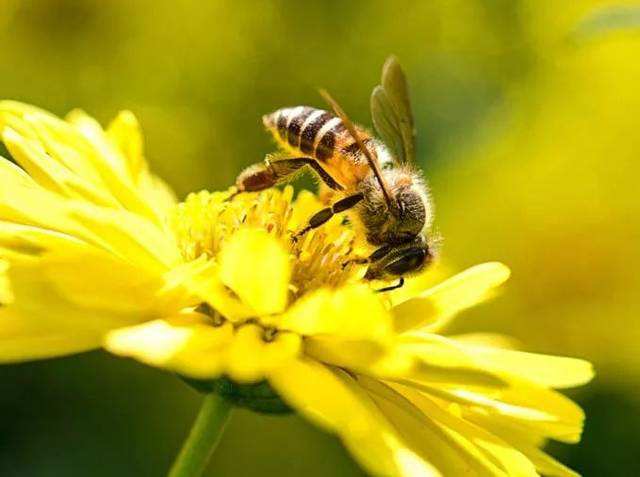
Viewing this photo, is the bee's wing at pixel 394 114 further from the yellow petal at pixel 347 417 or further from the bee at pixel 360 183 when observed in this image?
the yellow petal at pixel 347 417

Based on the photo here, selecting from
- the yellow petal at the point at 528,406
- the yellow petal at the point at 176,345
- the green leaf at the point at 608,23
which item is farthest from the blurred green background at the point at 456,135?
the yellow petal at the point at 176,345

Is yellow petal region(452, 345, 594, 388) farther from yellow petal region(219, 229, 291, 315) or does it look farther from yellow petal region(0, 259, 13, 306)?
yellow petal region(0, 259, 13, 306)

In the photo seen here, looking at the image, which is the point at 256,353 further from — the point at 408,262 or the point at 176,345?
the point at 408,262

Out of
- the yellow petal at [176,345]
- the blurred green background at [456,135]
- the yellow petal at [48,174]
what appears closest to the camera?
the yellow petal at [176,345]

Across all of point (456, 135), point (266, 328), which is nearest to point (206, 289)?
point (266, 328)

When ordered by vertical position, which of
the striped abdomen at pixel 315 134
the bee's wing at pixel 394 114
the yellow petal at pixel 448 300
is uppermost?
the bee's wing at pixel 394 114
